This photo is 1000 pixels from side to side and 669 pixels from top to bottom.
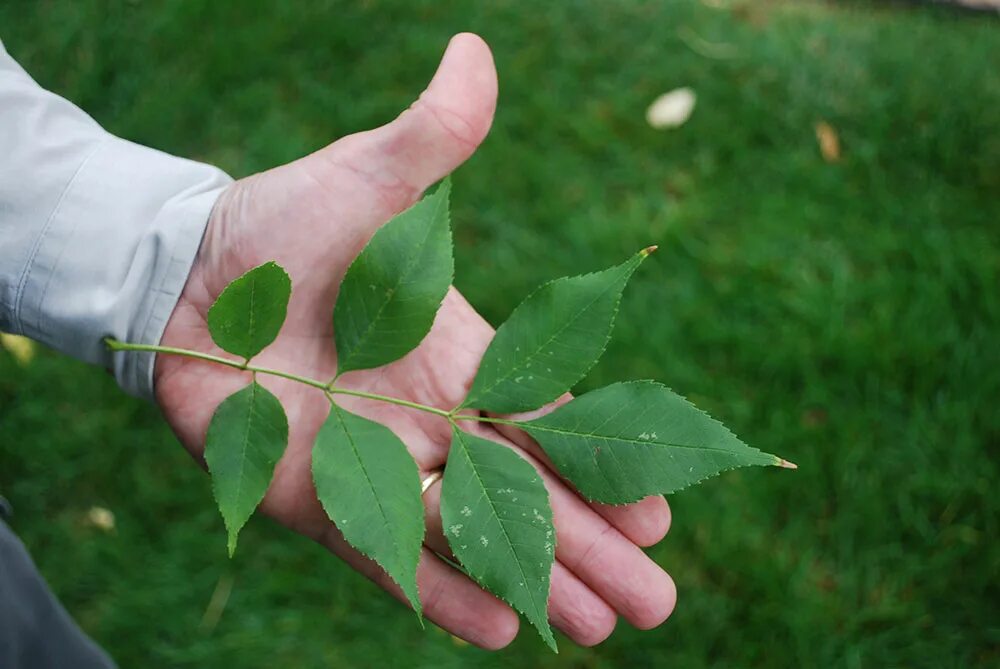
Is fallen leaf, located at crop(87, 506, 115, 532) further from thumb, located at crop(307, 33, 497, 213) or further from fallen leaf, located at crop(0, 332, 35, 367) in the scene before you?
thumb, located at crop(307, 33, 497, 213)

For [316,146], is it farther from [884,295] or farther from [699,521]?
[884,295]

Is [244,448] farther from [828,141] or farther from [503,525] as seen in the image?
[828,141]

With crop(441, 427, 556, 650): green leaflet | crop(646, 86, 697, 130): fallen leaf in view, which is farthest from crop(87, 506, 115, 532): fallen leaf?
crop(646, 86, 697, 130): fallen leaf

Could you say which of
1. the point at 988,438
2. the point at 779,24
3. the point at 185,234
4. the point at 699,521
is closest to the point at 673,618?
the point at 699,521

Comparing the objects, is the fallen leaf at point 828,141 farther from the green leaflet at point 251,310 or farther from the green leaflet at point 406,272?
the green leaflet at point 251,310

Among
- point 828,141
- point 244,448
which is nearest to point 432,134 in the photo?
point 244,448
